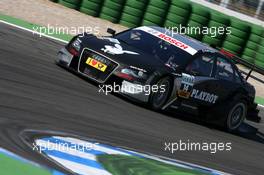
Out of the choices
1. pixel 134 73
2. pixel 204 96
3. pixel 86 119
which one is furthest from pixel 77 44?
pixel 86 119

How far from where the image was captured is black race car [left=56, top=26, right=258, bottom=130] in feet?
33.8

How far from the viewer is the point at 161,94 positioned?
34.6 ft

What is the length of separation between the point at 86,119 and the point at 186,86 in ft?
9.65

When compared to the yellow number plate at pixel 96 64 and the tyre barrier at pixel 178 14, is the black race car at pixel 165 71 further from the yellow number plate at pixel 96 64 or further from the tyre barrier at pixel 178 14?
the tyre barrier at pixel 178 14

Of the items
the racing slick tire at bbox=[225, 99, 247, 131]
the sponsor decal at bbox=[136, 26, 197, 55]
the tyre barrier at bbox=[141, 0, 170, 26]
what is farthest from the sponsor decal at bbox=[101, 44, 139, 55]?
the tyre barrier at bbox=[141, 0, 170, 26]

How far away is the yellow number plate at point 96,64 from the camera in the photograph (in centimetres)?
1039

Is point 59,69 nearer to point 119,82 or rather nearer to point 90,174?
point 119,82

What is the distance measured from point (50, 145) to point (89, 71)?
150 inches

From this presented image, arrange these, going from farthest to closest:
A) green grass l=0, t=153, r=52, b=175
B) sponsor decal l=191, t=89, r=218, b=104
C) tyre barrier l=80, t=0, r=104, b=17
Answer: tyre barrier l=80, t=0, r=104, b=17
sponsor decal l=191, t=89, r=218, b=104
green grass l=0, t=153, r=52, b=175

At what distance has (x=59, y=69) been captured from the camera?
1117 centimetres

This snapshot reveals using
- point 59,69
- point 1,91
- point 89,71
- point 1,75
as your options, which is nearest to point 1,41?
point 59,69
